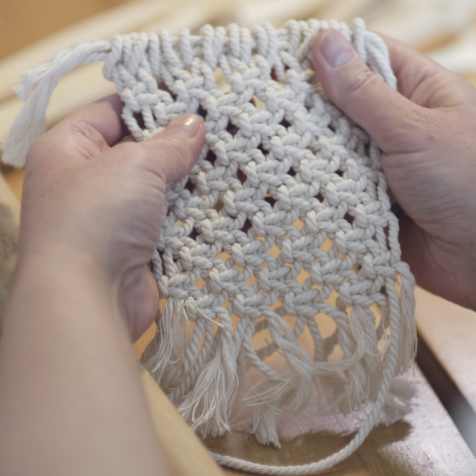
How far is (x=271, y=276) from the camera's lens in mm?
637

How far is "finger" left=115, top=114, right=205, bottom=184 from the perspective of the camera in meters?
0.60

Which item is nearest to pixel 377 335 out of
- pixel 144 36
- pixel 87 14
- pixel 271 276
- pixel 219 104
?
pixel 271 276

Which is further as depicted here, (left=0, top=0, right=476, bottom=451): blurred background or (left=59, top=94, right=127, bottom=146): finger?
(left=0, top=0, right=476, bottom=451): blurred background

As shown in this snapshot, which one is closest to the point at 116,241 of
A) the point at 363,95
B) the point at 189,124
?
the point at 189,124

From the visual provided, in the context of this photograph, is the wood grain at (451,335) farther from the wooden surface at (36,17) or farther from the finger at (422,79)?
the wooden surface at (36,17)

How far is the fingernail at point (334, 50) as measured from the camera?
664 mm

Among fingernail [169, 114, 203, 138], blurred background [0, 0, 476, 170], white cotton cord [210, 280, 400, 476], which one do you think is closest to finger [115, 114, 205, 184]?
fingernail [169, 114, 203, 138]

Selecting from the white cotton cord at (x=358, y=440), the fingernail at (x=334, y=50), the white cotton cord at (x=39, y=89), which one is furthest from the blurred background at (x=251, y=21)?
the white cotton cord at (x=358, y=440)

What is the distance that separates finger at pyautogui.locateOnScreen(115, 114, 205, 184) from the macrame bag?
2cm

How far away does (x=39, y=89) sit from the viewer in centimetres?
69

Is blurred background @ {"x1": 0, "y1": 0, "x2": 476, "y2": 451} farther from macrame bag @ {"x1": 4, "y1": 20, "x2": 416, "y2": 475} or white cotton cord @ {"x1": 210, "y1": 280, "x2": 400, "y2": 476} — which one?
white cotton cord @ {"x1": 210, "y1": 280, "x2": 400, "y2": 476}

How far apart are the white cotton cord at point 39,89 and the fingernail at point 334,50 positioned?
23 centimetres

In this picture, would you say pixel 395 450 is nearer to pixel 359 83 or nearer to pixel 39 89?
pixel 359 83

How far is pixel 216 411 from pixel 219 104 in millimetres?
315
